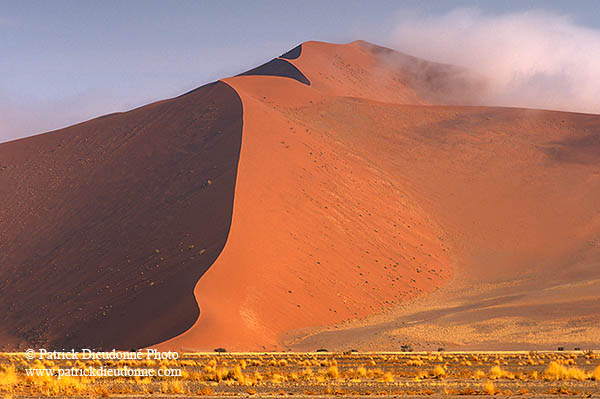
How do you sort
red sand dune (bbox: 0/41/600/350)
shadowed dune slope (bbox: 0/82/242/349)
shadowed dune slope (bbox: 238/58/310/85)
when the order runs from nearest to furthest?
red sand dune (bbox: 0/41/600/350) < shadowed dune slope (bbox: 0/82/242/349) < shadowed dune slope (bbox: 238/58/310/85)

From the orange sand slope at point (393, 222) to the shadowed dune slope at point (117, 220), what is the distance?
6.61ft

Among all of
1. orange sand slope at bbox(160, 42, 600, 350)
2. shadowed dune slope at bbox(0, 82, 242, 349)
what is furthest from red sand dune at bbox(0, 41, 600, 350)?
shadowed dune slope at bbox(0, 82, 242, 349)

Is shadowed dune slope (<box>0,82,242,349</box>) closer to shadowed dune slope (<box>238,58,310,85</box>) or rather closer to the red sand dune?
the red sand dune

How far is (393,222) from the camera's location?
63.1 metres

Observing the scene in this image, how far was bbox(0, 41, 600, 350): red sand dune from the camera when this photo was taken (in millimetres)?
45250

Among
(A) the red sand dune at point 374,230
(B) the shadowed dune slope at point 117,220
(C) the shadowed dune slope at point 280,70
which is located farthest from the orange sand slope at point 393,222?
(C) the shadowed dune slope at point 280,70

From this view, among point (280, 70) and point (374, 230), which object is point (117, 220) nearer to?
point (374, 230)

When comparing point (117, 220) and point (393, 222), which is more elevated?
point (117, 220)

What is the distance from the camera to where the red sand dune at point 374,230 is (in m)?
45.2

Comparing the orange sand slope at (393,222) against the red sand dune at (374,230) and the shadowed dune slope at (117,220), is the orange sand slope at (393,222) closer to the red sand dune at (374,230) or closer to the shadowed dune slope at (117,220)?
the red sand dune at (374,230)

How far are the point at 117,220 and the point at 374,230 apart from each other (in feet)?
61.4

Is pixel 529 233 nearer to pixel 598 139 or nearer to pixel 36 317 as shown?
pixel 598 139

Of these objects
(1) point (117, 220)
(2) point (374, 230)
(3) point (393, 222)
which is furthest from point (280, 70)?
(1) point (117, 220)

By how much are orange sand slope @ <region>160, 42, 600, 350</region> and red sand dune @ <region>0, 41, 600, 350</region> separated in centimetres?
15
